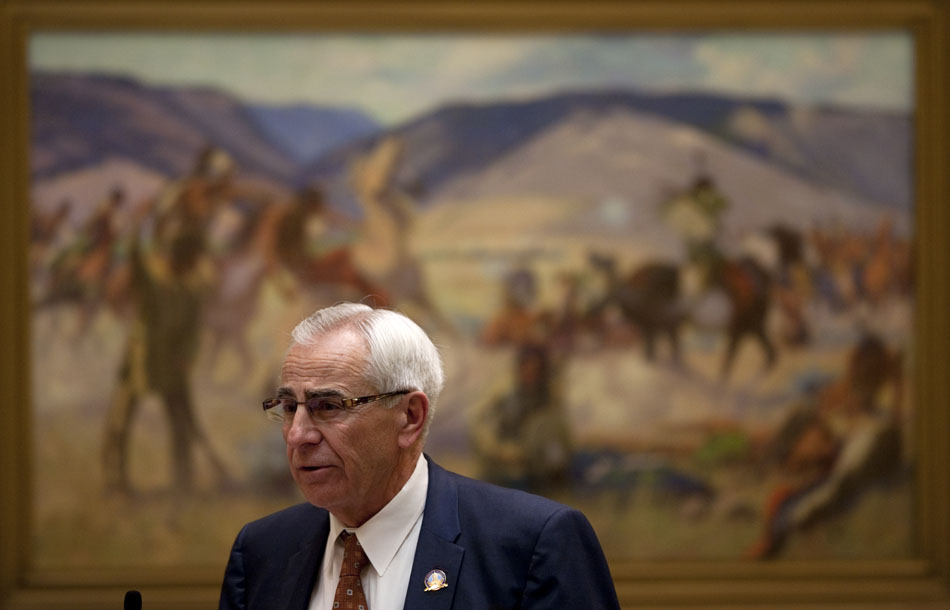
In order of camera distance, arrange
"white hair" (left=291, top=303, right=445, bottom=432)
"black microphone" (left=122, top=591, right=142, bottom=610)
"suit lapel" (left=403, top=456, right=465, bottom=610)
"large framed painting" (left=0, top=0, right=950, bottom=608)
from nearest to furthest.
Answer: "black microphone" (left=122, top=591, right=142, bottom=610)
"suit lapel" (left=403, top=456, right=465, bottom=610)
"white hair" (left=291, top=303, right=445, bottom=432)
"large framed painting" (left=0, top=0, right=950, bottom=608)

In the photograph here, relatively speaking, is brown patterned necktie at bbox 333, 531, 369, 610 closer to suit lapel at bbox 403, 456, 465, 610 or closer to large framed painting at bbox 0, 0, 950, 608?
suit lapel at bbox 403, 456, 465, 610

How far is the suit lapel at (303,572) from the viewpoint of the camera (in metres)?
3.06

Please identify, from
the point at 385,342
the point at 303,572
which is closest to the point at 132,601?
the point at 303,572

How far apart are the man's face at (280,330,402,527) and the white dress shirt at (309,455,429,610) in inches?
3.8

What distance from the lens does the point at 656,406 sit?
20.4 ft

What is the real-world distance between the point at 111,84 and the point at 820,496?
506 cm

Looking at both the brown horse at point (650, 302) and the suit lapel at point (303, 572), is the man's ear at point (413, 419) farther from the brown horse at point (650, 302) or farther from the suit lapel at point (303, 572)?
the brown horse at point (650, 302)

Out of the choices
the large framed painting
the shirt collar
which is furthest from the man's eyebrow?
the large framed painting

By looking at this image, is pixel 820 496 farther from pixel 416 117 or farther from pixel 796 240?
pixel 416 117

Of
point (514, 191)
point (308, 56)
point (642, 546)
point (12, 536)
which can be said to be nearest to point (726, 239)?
point (514, 191)

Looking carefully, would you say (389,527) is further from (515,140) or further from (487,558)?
(515,140)

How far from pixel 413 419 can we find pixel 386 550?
397 millimetres

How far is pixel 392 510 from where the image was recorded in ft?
10.0

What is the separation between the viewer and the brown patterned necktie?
2.94 meters
